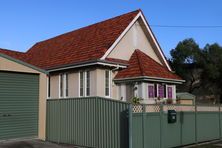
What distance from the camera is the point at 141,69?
18516 mm

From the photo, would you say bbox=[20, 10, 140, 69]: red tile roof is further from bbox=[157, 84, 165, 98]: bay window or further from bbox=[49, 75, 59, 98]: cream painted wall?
bbox=[157, 84, 165, 98]: bay window

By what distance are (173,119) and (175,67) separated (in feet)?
143

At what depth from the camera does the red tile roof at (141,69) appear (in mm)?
18516

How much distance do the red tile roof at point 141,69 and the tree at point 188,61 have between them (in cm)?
3509

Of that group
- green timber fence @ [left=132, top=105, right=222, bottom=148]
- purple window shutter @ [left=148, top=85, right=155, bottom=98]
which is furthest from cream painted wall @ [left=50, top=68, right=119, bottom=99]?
green timber fence @ [left=132, top=105, right=222, bottom=148]

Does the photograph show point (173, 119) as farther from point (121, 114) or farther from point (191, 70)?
point (191, 70)

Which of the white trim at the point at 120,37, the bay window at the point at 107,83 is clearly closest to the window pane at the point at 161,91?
the bay window at the point at 107,83

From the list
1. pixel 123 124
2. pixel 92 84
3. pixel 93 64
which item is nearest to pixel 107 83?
pixel 92 84

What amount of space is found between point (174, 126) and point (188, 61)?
4361 cm

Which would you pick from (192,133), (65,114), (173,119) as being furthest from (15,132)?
(192,133)

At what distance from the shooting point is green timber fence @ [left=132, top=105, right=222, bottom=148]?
12.5 meters

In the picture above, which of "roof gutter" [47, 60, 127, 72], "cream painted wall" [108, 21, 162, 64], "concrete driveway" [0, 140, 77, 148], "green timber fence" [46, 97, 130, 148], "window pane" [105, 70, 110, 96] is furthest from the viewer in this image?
"cream painted wall" [108, 21, 162, 64]

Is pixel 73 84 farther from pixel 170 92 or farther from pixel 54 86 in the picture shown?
pixel 170 92

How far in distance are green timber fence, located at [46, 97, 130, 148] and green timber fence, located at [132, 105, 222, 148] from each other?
55 cm
